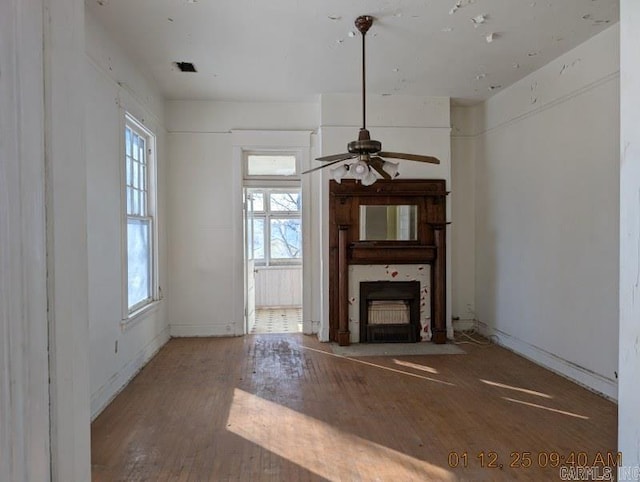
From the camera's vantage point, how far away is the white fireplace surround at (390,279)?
5055 millimetres

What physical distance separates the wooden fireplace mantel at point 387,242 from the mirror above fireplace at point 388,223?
0.17 ft

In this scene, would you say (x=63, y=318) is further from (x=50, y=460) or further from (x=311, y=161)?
(x=311, y=161)

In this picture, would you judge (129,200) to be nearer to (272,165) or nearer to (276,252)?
(272,165)

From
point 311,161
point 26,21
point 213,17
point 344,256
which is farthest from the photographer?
point 311,161

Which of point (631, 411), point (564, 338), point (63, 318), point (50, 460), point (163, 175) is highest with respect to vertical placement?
point (163, 175)

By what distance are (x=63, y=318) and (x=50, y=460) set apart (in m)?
0.20

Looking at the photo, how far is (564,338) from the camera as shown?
388 cm

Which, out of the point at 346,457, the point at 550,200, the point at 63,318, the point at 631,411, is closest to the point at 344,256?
the point at 550,200

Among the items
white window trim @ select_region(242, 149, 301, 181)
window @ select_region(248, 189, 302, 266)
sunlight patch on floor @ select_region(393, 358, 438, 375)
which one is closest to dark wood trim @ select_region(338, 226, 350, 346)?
sunlight patch on floor @ select_region(393, 358, 438, 375)

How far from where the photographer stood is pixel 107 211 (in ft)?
10.7

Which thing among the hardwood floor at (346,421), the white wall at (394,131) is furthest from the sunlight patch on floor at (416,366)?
the white wall at (394,131)

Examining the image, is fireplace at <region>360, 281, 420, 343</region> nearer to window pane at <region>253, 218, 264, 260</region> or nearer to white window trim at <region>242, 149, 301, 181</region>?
white window trim at <region>242, 149, 301, 181</region>

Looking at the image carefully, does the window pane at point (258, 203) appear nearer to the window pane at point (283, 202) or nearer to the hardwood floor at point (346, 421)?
the window pane at point (283, 202)

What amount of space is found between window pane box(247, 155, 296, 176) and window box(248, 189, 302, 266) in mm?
1970
